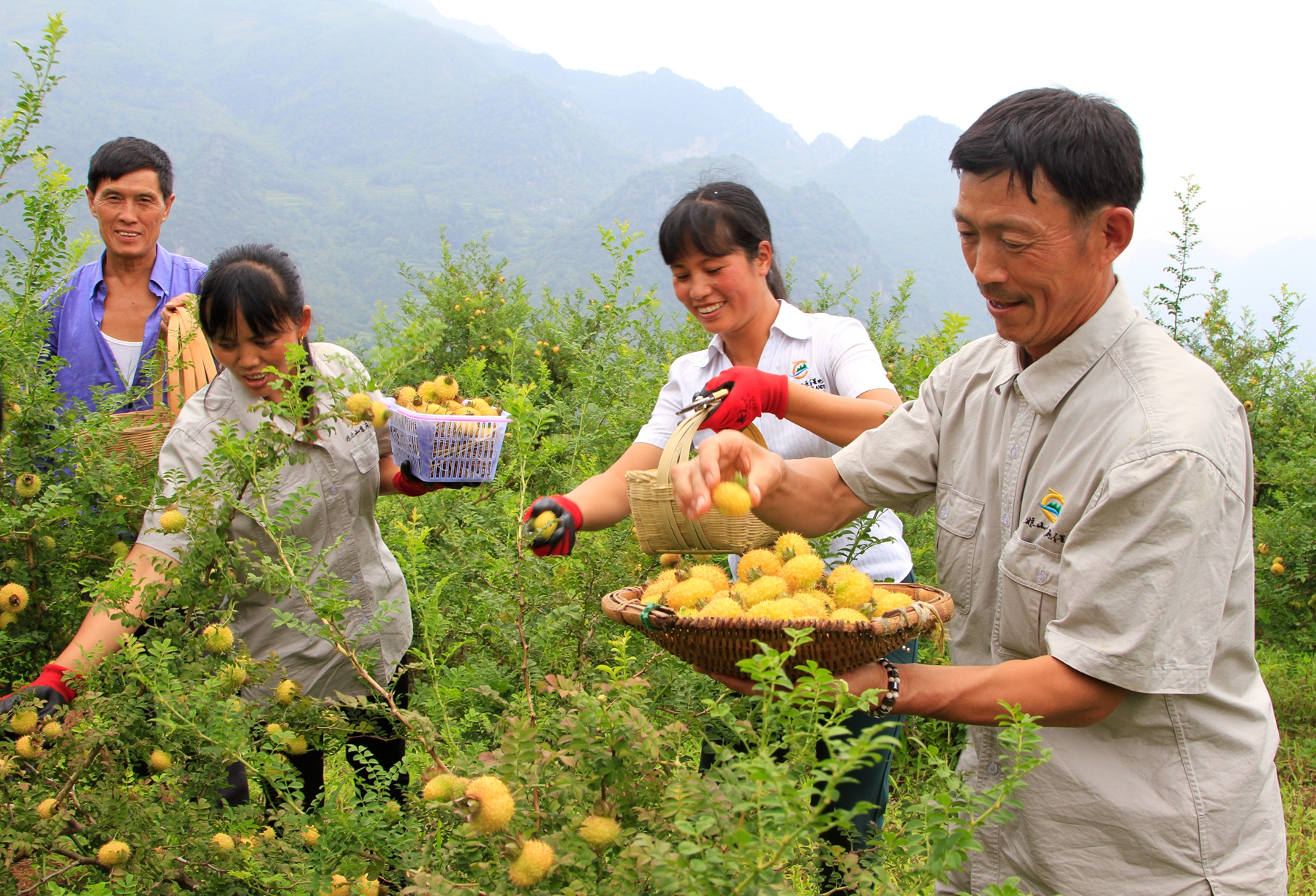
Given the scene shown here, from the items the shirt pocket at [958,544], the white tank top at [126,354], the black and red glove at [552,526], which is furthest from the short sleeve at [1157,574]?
the white tank top at [126,354]

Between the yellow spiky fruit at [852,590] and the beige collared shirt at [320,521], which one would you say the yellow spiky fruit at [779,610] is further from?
the beige collared shirt at [320,521]

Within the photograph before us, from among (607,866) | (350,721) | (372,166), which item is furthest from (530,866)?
(372,166)

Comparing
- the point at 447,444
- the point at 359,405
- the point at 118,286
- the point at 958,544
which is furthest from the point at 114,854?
the point at 118,286

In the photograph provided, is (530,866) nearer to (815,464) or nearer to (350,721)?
(815,464)

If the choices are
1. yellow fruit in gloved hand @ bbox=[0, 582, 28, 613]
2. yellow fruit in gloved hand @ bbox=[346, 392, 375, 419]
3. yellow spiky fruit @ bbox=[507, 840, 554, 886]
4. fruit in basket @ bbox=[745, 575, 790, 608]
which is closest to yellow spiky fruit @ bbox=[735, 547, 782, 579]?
fruit in basket @ bbox=[745, 575, 790, 608]

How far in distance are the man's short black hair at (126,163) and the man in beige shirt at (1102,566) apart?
3.14 meters

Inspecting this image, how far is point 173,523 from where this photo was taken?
1.95 metres

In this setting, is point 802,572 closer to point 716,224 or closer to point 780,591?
point 780,591

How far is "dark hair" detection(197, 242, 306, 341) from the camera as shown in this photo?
7.15 feet

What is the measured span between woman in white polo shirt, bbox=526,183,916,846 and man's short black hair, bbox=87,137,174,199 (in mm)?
2145

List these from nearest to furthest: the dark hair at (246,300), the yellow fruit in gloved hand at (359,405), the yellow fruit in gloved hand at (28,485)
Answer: the yellow fruit in gloved hand at (359,405)
the dark hair at (246,300)
the yellow fruit in gloved hand at (28,485)

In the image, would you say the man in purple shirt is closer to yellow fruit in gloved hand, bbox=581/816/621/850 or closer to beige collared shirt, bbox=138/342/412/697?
beige collared shirt, bbox=138/342/412/697

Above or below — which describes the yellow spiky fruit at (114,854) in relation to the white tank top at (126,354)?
below

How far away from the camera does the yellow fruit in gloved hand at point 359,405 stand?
6.80 ft
